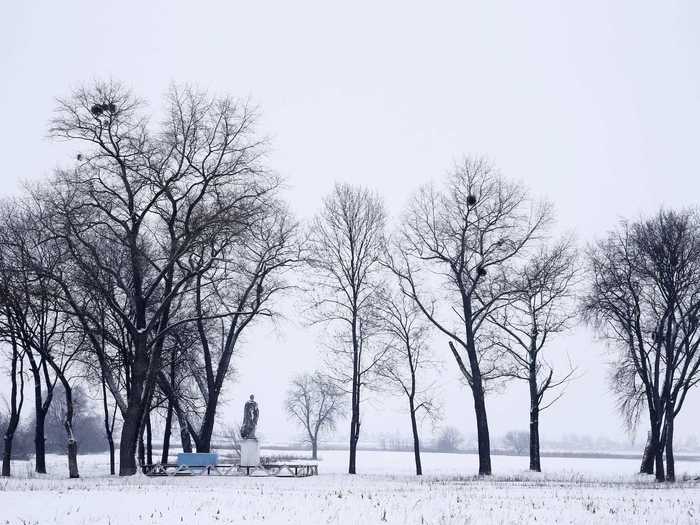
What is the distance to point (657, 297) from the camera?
3081 centimetres

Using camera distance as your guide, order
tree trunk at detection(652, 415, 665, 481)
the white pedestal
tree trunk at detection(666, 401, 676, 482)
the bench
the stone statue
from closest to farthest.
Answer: the bench, tree trunk at detection(652, 415, 665, 481), tree trunk at detection(666, 401, 676, 482), the white pedestal, the stone statue

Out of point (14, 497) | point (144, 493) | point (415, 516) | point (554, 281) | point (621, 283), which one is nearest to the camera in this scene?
point (415, 516)

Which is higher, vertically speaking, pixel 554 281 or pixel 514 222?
pixel 514 222

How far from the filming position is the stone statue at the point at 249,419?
3036 centimetres

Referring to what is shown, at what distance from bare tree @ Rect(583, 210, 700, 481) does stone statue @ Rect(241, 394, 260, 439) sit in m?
14.8

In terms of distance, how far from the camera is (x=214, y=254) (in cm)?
2661

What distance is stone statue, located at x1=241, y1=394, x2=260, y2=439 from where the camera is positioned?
30361 millimetres

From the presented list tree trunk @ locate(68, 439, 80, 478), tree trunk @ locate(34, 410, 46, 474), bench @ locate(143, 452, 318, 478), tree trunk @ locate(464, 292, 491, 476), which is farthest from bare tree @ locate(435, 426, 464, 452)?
tree trunk @ locate(68, 439, 80, 478)

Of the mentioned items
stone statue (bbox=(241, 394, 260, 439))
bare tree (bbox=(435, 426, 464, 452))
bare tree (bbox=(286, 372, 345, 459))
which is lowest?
bare tree (bbox=(435, 426, 464, 452))

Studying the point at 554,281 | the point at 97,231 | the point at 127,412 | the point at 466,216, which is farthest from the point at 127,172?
the point at 554,281

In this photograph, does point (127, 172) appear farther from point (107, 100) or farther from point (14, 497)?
point (14, 497)

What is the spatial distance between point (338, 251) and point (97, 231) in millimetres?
10935

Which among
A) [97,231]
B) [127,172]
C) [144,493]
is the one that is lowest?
[144,493]

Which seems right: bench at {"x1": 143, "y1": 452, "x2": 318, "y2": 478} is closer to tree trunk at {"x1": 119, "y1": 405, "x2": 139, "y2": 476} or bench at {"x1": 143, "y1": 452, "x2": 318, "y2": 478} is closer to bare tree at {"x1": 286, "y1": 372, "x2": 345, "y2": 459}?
tree trunk at {"x1": 119, "y1": 405, "x2": 139, "y2": 476}
